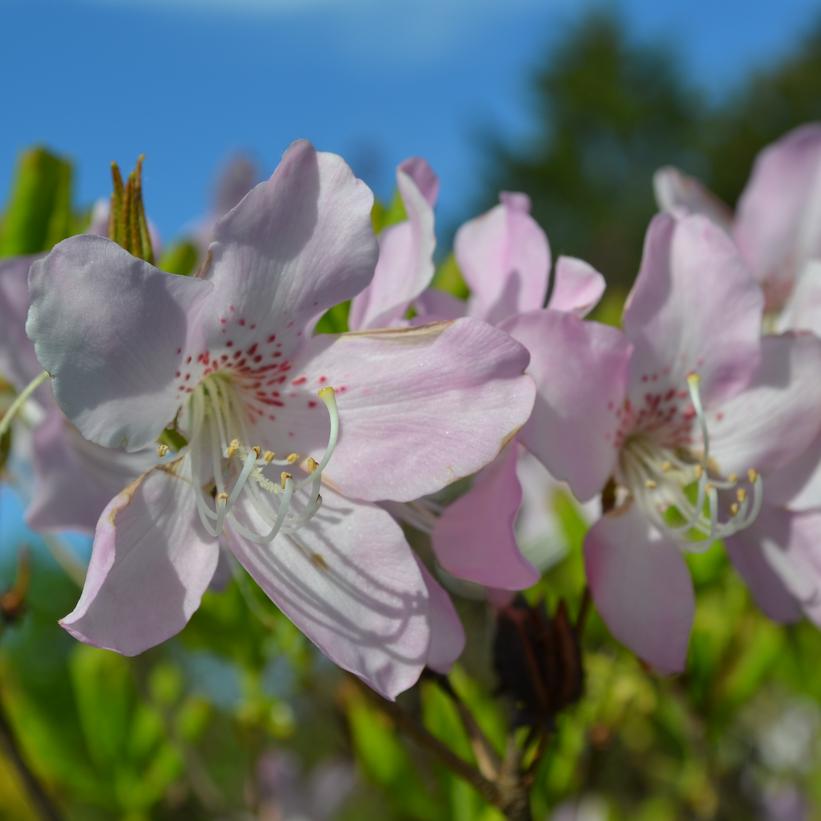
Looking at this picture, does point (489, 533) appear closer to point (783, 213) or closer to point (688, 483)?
point (688, 483)

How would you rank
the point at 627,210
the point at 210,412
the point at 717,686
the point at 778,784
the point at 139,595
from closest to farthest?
the point at 139,595, the point at 210,412, the point at 717,686, the point at 778,784, the point at 627,210

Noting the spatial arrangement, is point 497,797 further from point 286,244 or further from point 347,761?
point 347,761

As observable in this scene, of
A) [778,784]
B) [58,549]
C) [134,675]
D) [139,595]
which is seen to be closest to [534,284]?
[139,595]

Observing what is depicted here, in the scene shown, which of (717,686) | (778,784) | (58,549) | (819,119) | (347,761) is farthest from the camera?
(819,119)

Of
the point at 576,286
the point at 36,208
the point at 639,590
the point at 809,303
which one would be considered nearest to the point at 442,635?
the point at 639,590

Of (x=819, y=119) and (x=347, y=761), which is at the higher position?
(x=347, y=761)
